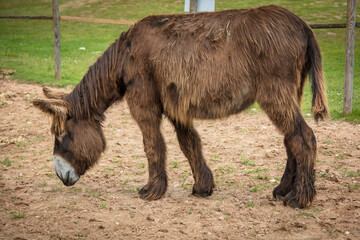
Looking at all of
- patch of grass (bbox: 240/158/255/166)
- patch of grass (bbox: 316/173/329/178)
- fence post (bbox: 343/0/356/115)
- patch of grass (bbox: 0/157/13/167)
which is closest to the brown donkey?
patch of grass (bbox: 316/173/329/178)

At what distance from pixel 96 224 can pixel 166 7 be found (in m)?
17.6

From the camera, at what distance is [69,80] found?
1085 cm

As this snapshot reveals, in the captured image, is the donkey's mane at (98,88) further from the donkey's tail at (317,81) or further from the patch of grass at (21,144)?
the patch of grass at (21,144)

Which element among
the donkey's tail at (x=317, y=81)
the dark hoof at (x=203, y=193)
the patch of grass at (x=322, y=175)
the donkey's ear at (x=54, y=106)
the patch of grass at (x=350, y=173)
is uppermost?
the donkey's tail at (x=317, y=81)

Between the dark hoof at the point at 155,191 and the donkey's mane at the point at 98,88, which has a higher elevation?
the donkey's mane at the point at 98,88

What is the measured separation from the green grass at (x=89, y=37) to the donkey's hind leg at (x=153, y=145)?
435cm

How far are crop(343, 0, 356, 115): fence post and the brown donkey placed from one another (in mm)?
3638

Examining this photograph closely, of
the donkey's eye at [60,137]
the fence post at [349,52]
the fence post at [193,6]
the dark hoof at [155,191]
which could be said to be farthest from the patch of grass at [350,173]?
the fence post at [193,6]

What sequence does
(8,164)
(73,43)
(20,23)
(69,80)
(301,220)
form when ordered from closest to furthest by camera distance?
1. (301,220)
2. (8,164)
3. (69,80)
4. (73,43)
5. (20,23)

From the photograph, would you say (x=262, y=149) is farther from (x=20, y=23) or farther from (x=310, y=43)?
(x=20, y=23)

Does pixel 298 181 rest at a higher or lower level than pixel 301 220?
higher

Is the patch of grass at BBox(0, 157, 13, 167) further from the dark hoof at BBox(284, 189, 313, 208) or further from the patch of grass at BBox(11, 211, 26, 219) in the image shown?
the dark hoof at BBox(284, 189, 313, 208)

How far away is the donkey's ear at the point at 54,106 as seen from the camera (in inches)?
167

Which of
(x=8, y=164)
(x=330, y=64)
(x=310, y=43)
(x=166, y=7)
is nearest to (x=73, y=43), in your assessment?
(x=166, y=7)
